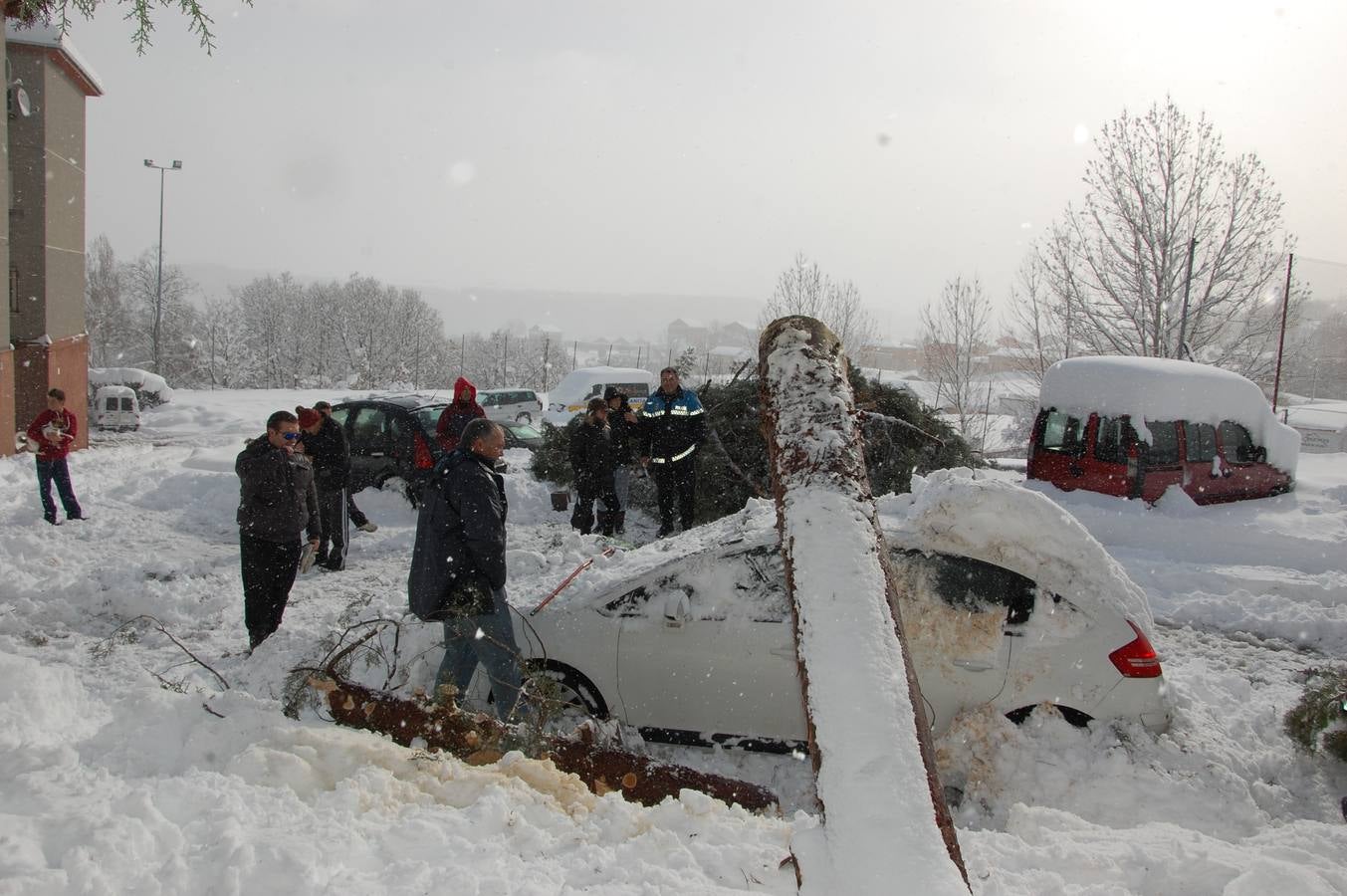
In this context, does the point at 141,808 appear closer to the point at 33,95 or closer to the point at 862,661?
the point at 862,661

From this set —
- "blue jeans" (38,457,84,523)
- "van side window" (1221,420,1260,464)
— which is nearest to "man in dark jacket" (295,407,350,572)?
"blue jeans" (38,457,84,523)

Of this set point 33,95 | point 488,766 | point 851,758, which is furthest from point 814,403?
point 33,95

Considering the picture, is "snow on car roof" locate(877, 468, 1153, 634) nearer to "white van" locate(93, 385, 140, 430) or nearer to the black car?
the black car

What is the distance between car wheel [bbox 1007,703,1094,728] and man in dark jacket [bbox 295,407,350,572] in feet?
20.4

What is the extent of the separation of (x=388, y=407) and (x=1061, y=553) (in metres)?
9.01

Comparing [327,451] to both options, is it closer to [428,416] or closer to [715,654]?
[428,416]

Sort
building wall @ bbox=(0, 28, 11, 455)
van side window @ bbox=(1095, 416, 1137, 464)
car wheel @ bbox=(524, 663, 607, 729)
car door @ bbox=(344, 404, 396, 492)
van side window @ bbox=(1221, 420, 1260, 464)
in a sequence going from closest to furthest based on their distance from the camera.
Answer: car wheel @ bbox=(524, 663, 607, 729), van side window @ bbox=(1095, 416, 1137, 464), car door @ bbox=(344, 404, 396, 492), van side window @ bbox=(1221, 420, 1260, 464), building wall @ bbox=(0, 28, 11, 455)

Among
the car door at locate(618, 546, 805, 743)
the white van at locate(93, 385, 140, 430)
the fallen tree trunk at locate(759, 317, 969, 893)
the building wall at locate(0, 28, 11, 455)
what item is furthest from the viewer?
the white van at locate(93, 385, 140, 430)

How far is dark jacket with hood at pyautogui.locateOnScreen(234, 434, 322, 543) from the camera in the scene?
5.63 m

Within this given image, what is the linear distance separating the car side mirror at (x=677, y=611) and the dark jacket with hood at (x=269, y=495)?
9.24 feet

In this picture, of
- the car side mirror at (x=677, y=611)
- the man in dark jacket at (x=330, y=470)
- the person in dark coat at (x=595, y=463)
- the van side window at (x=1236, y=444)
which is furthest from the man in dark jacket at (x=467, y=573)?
the van side window at (x=1236, y=444)

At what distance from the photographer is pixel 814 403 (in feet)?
9.58

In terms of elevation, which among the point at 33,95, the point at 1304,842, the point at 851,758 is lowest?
the point at 1304,842

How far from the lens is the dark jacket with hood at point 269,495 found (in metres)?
5.63
